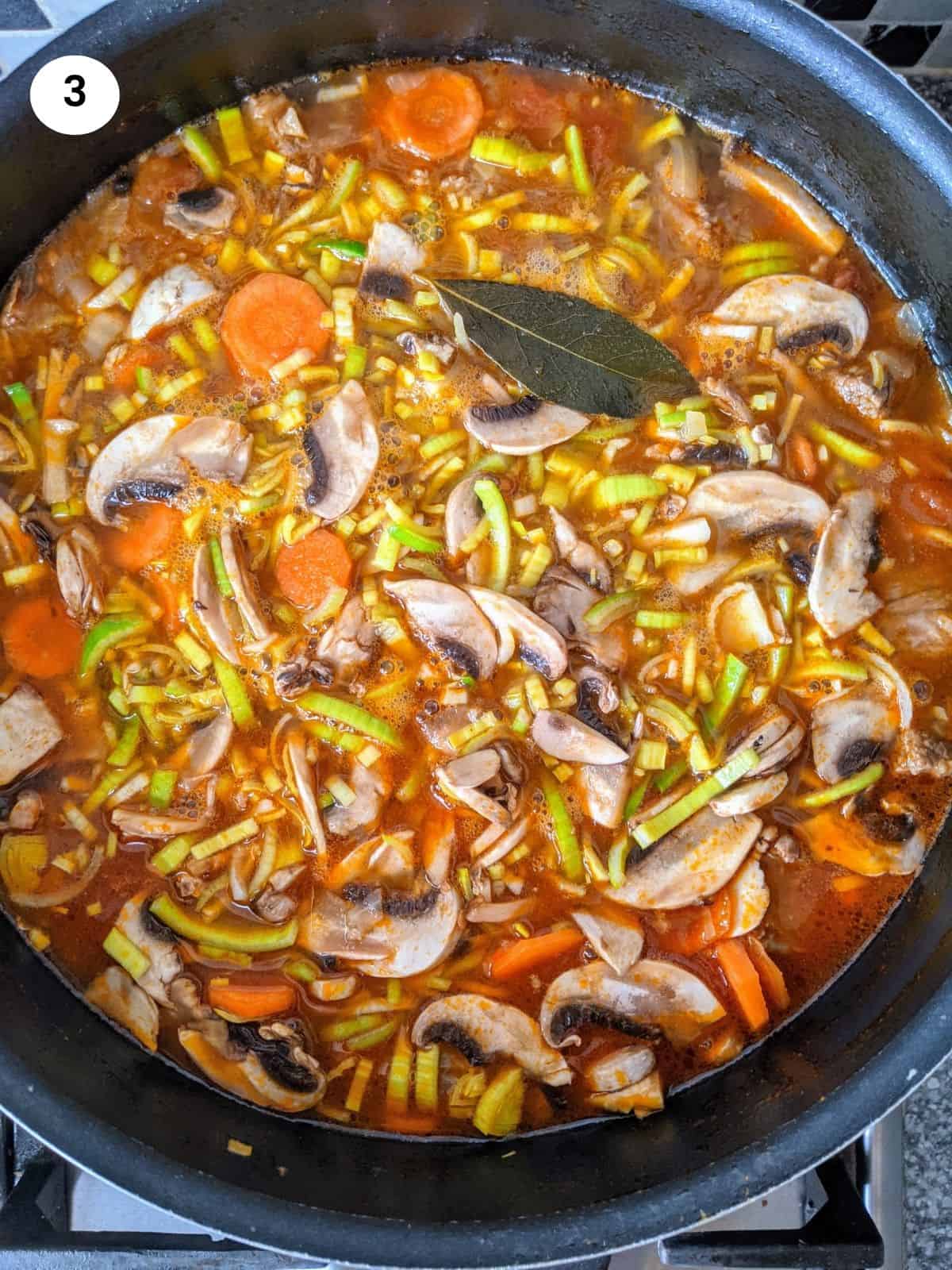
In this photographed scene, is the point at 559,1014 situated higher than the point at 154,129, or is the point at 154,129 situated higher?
the point at 154,129

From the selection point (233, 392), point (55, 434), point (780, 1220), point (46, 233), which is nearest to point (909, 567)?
point (780, 1220)

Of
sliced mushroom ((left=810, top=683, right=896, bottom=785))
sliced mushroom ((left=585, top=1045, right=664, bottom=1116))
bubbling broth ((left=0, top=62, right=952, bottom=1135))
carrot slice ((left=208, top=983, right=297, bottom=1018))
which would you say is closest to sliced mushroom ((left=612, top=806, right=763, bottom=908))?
bubbling broth ((left=0, top=62, right=952, bottom=1135))

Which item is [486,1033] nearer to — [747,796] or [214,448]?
[747,796]

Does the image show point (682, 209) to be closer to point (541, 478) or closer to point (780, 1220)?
point (541, 478)

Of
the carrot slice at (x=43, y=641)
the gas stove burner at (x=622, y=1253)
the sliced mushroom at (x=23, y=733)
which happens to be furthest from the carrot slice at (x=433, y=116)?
the gas stove burner at (x=622, y=1253)

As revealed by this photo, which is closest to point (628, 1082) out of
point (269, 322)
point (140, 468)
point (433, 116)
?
point (140, 468)
